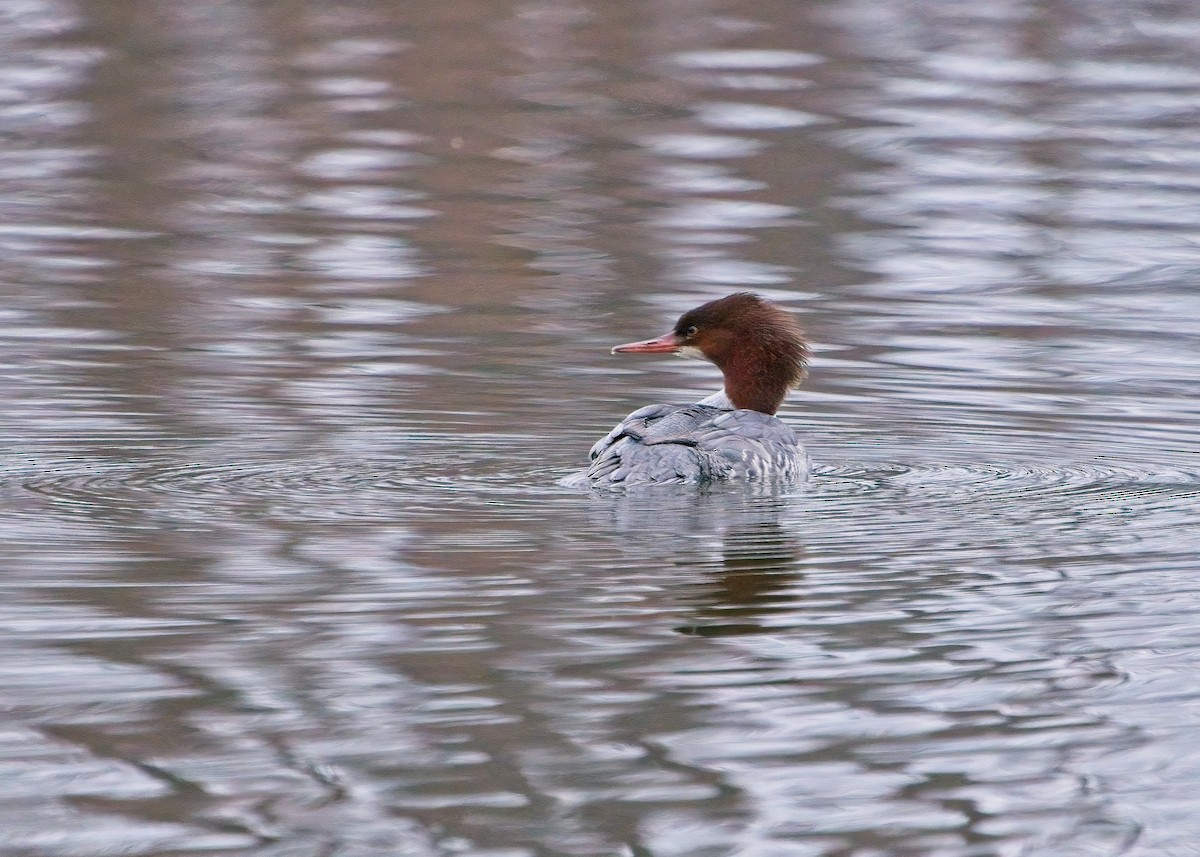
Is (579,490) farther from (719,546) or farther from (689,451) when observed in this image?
(719,546)

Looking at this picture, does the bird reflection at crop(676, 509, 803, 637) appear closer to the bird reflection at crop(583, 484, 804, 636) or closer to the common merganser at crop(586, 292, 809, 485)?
the bird reflection at crop(583, 484, 804, 636)

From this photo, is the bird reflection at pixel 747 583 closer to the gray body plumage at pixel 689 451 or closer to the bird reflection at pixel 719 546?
the bird reflection at pixel 719 546

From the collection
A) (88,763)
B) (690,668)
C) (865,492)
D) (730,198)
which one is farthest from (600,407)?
(730,198)

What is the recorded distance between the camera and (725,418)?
26.7 ft

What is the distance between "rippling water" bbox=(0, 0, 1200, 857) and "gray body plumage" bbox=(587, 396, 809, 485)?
84mm

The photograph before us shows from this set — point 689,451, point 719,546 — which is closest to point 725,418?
point 689,451

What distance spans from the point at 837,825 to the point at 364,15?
1969cm

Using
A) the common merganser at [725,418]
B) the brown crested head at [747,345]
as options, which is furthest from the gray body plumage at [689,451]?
the brown crested head at [747,345]

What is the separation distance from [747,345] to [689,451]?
0.97 meters

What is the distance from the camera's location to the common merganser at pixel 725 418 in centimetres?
772

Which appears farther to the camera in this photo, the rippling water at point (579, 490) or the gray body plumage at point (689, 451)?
the gray body plumage at point (689, 451)

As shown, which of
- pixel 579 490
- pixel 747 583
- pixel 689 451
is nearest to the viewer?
pixel 747 583

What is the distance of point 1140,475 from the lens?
7.92m

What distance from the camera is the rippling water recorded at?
14.9 ft
